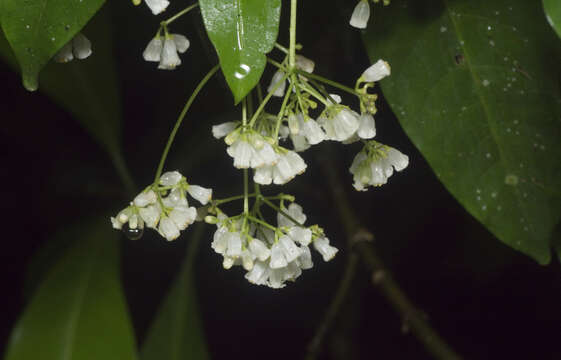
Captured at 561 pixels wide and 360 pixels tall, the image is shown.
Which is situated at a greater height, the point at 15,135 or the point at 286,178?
the point at 286,178

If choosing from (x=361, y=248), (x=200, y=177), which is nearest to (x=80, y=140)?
(x=200, y=177)

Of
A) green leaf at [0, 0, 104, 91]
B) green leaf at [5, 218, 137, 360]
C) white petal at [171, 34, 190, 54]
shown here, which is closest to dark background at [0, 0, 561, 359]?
green leaf at [5, 218, 137, 360]

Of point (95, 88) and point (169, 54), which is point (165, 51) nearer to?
point (169, 54)

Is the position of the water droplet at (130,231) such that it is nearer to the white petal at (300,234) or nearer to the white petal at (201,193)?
the white petal at (201,193)

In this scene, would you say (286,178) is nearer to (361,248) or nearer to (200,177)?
(361,248)

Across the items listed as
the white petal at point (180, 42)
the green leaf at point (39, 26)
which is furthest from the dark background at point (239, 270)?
the green leaf at point (39, 26)

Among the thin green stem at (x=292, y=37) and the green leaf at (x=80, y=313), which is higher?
the thin green stem at (x=292, y=37)
